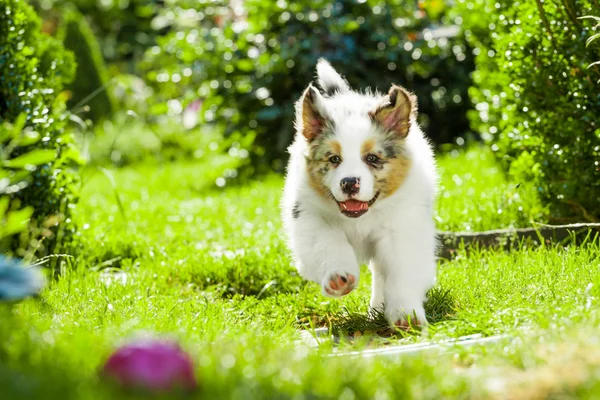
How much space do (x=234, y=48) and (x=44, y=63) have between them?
11.4ft

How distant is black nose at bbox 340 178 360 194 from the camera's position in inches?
160

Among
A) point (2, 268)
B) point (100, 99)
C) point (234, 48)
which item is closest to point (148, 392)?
point (2, 268)

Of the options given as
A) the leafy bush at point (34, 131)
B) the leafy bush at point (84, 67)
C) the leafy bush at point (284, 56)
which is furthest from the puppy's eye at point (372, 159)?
the leafy bush at point (84, 67)

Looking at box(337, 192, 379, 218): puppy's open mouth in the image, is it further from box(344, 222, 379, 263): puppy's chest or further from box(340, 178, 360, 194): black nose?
box(344, 222, 379, 263): puppy's chest

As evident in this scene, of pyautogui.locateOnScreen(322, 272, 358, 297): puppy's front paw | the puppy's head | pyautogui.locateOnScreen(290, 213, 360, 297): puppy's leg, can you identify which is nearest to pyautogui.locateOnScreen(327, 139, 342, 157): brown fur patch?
the puppy's head

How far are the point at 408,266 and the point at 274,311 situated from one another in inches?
35.6

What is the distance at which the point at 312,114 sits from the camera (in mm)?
4375

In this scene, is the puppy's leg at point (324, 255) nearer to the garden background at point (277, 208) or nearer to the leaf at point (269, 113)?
the garden background at point (277, 208)

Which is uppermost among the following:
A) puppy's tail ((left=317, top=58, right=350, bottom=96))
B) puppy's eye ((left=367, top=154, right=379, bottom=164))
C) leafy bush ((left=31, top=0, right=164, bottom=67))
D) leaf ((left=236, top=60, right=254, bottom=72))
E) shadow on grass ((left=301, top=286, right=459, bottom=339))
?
leafy bush ((left=31, top=0, right=164, bottom=67))

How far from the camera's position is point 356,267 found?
4.22 metres

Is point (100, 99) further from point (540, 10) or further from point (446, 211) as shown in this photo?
point (540, 10)

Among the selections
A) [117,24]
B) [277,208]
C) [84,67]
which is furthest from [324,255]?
[117,24]

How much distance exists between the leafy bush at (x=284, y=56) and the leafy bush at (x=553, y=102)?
3.23m

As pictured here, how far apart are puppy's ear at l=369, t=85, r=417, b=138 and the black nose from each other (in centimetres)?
41
